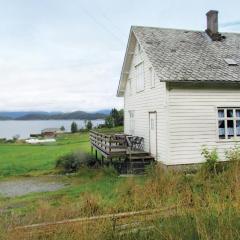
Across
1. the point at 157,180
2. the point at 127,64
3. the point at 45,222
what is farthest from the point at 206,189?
the point at 127,64

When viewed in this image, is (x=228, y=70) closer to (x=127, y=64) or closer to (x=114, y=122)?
(x=127, y=64)

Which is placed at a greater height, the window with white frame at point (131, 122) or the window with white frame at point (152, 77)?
the window with white frame at point (152, 77)

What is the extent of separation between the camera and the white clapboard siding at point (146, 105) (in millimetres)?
18016

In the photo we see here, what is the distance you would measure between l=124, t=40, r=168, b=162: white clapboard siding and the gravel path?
546 centimetres

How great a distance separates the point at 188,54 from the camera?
20203 mm

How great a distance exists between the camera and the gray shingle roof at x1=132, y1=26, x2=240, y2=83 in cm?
1794

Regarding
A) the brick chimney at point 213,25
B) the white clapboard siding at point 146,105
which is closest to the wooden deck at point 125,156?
the white clapboard siding at point 146,105

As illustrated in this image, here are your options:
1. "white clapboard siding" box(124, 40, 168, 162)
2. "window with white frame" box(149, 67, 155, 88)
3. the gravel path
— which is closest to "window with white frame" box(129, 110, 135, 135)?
"white clapboard siding" box(124, 40, 168, 162)

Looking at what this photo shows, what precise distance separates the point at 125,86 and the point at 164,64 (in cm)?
915

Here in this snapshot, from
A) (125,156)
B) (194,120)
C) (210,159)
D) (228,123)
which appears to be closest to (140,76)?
(125,156)

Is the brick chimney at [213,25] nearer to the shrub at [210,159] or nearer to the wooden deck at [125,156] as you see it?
the shrub at [210,159]

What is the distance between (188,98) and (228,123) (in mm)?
2610

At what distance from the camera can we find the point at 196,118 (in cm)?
1795

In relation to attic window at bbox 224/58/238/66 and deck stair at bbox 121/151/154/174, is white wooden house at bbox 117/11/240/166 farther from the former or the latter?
deck stair at bbox 121/151/154/174
